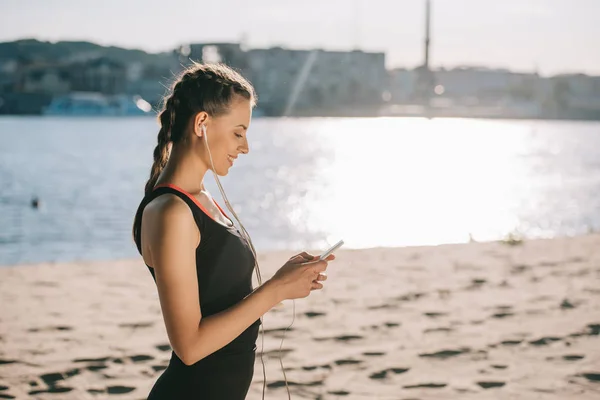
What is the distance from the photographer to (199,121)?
1940 mm

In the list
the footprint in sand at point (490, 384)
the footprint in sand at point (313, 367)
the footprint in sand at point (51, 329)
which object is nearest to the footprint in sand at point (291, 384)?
the footprint in sand at point (313, 367)

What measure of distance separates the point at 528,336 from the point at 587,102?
18780 centimetres

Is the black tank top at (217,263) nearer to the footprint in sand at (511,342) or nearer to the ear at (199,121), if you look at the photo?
the ear at (199,121)

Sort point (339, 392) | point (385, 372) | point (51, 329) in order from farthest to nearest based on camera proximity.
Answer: point (51, 329) → point (385, 372) → point (339, 392)

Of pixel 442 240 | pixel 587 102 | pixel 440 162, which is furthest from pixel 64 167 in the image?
pixel 587 102

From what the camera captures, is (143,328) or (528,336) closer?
(528,336)

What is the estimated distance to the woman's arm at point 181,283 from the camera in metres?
1.78

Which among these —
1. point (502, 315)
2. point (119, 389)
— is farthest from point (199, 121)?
point (502, 315)

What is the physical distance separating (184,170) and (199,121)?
121 millimetres

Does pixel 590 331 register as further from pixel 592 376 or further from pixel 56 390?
pixel 56 390

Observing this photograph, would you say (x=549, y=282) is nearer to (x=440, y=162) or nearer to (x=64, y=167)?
(x=64, y=167)

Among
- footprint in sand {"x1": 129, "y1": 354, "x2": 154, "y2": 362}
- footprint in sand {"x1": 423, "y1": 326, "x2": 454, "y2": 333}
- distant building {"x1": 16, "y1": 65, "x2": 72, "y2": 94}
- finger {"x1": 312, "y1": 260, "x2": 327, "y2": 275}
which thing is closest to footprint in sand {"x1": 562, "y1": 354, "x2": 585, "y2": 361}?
footprint in sand {"x1": 423, "y1": 326, "x2": 454, "y2": 333}

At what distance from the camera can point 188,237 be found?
180 centimetres

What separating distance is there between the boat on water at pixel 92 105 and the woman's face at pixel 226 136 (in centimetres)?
14465
